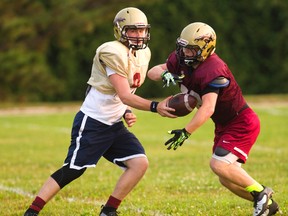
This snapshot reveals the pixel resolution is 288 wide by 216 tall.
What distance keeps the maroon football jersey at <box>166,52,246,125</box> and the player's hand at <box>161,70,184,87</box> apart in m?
0.08

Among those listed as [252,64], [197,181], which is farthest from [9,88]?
[197,181]

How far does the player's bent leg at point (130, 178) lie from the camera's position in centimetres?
651

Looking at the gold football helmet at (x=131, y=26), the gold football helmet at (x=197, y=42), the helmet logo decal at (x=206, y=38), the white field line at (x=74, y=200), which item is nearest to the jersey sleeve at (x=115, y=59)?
the gold football helmet at (x=131, y=26)

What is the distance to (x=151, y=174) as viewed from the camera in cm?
1006

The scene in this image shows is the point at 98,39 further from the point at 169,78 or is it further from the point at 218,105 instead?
the point at 169,78

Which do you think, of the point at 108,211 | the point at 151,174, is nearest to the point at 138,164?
the point at 108,211

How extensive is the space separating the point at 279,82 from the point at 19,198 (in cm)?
2200

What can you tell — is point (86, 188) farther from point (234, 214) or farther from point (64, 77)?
point (64, 77)

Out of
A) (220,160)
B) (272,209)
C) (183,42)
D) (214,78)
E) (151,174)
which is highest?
(183,42)

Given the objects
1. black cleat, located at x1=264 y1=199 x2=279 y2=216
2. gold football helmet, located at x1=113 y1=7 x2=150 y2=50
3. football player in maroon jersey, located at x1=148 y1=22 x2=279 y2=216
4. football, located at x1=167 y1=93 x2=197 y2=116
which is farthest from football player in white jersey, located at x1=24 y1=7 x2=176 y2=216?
black cleat, located at x1=264 y1=199 x2=279 y2=216

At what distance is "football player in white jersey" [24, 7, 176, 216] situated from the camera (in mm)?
6273

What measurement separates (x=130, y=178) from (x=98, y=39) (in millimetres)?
21081

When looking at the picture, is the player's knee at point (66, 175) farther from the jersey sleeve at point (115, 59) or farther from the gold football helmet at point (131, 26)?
the gold football helmet at point (131, 26)

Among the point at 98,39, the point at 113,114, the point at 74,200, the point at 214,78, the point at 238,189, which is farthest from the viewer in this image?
the point at 98,39
